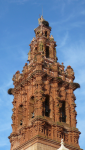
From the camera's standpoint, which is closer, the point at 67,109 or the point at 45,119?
the point at 45,119

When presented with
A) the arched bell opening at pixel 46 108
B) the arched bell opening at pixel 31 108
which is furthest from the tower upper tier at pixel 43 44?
the arched bell opening at pixel 31 108

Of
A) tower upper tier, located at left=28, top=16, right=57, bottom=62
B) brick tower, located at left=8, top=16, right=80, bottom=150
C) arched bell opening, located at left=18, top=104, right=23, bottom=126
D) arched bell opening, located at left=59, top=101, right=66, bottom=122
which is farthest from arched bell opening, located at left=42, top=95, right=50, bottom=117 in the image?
tower upper tier, located at left=28, top=16, right=57, bottom=62

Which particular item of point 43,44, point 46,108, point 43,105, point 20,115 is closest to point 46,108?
point 46,108

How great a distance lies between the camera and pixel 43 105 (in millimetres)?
32906

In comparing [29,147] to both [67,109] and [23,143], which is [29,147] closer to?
[23,143]

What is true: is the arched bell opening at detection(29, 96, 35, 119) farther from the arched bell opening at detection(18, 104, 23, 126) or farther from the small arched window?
the arched bell opening at detection(18, 104, 23, 126)

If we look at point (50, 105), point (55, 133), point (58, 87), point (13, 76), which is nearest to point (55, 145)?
point (55, 133)

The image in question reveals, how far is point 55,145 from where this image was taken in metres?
30.9

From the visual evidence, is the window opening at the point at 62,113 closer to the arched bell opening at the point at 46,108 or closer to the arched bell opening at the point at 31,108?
the arched bell opening at the point at 46,108

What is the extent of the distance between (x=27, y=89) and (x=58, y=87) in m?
3.21

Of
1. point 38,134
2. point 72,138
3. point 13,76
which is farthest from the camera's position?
point 13,76

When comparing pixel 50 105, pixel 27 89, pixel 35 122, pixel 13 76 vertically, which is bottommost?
pixel 35 122

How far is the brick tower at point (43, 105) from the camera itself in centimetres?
3123

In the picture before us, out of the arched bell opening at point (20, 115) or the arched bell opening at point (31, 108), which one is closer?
the arched bell opening at point (31, 108)
